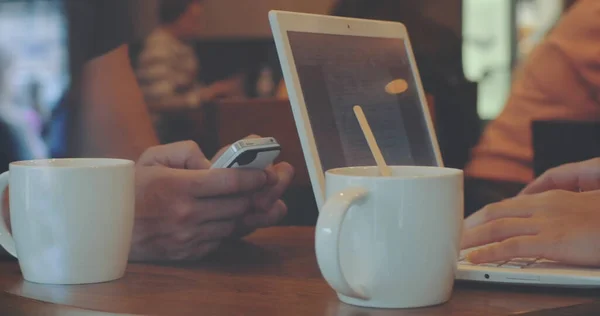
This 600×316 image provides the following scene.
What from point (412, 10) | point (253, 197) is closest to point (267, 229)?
point (253, 197)

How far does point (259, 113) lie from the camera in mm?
1081

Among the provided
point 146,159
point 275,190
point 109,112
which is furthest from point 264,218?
point 109,112

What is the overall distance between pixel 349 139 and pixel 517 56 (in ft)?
3.58

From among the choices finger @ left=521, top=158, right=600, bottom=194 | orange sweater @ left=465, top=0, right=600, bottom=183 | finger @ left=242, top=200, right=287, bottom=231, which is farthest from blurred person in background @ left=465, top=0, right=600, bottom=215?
finger @ left=242, top=200, right=287, bottom=231

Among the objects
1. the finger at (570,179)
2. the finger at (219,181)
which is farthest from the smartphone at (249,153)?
the finger at (570,179)

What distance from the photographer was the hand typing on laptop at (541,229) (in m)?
0.67

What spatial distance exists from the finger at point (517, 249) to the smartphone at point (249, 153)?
0.22 metres

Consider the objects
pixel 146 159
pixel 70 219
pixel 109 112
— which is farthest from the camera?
pixel 109 112

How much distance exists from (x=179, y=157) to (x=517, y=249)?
363 millimetres

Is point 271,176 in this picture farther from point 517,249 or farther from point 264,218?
point 517,249

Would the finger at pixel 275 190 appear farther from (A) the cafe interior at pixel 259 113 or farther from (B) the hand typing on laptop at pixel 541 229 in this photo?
(B) the hand typing on laptop at pixel 541 229

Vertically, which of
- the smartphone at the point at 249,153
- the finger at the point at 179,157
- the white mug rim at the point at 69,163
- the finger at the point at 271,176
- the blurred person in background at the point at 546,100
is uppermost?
the white mug rim at the point at 69,163

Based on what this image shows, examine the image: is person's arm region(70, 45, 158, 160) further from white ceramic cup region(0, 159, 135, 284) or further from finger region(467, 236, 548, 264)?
finger region(467, 236, 548, 264)

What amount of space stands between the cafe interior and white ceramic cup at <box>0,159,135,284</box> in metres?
0.02
